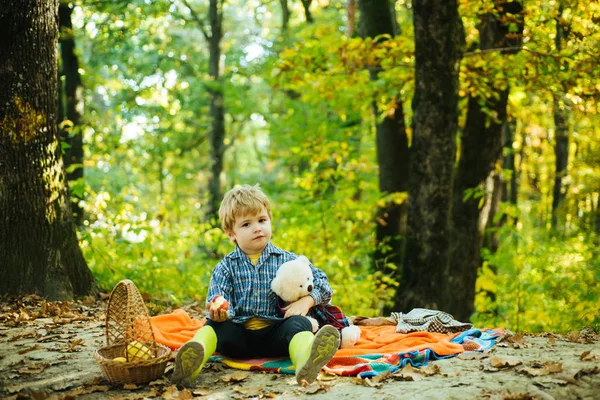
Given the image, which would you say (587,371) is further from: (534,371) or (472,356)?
(472,356)

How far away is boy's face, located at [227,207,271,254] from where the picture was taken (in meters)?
4.46

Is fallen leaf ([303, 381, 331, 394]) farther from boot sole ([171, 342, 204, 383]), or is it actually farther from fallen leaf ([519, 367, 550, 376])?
fallen leaf ([519, 367, 550, 376])

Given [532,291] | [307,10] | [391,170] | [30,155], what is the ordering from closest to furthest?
[30,155] → [532,291] → [391,170] → [307,10]

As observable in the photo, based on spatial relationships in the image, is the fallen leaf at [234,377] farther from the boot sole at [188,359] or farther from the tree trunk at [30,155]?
the tree trunk at [30,155]

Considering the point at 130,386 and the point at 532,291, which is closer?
the point at 130,386

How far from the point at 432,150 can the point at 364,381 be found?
13.1 ft

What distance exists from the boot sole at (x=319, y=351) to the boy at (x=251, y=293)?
38cm

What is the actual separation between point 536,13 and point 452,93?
7.07ft

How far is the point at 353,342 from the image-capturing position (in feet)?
15.3

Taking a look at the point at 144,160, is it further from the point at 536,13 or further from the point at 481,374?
the point at 481,374

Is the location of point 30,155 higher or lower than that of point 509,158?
lower

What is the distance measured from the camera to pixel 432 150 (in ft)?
23.4

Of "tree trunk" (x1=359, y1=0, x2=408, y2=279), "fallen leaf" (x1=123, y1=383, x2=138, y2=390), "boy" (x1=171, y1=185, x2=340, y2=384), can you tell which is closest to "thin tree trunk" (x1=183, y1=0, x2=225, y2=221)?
"tree trunk" (x1=359, y1=0, x2=408, y2=279)

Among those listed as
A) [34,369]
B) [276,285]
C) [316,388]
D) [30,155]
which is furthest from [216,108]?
[316,388]
